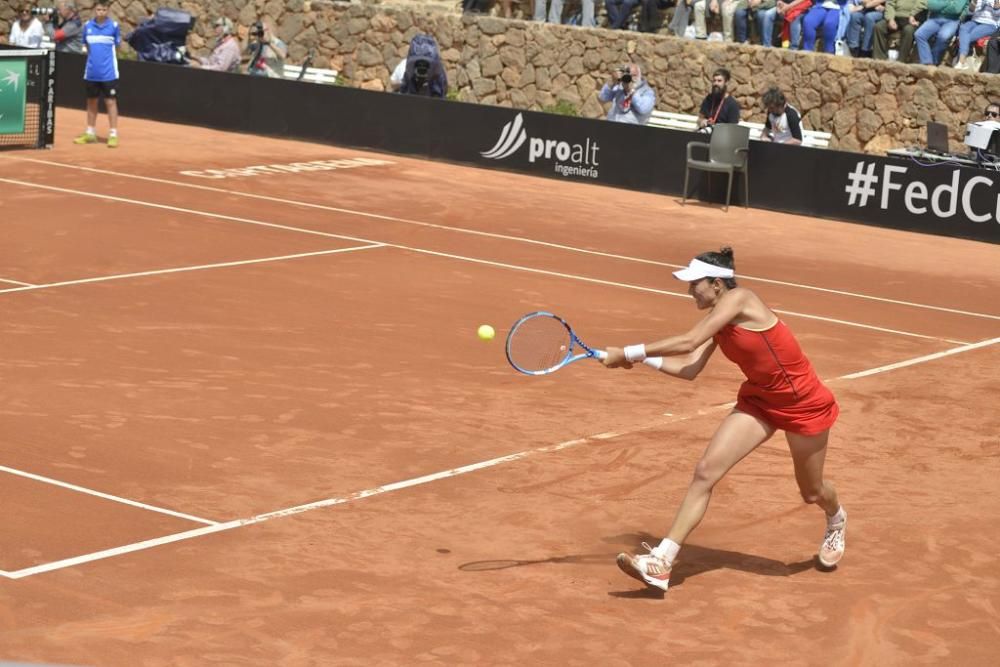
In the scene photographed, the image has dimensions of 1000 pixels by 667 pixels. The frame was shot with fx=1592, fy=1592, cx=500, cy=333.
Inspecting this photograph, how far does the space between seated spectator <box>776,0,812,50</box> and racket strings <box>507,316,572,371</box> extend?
66.4 ft

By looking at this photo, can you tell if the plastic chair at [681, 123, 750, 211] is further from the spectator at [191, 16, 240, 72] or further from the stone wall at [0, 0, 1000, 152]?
the spectator at [191, 16, 240, 72]

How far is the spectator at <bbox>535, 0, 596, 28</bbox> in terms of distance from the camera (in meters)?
29.7

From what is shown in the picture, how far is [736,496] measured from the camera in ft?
32.7

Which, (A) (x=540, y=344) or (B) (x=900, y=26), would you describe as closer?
(A) (x=540, y=344)

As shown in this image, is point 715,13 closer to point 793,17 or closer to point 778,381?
point 793,17

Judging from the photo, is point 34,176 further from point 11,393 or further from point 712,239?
point 11,393

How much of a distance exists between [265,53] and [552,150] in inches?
320

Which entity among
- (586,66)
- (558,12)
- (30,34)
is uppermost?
(558,12)

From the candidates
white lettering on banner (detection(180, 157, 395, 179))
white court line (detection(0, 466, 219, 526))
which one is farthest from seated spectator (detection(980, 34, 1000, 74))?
white court line (detection(0, 466, 219, 526))

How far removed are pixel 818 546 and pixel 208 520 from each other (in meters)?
3.44

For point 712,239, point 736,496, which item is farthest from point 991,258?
point 736,496

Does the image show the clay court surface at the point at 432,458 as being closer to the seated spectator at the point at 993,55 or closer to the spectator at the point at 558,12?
the seated spectator at the point at 993,55

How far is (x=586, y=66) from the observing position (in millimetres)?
29609

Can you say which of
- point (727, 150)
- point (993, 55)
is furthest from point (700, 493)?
point (993, 55)
